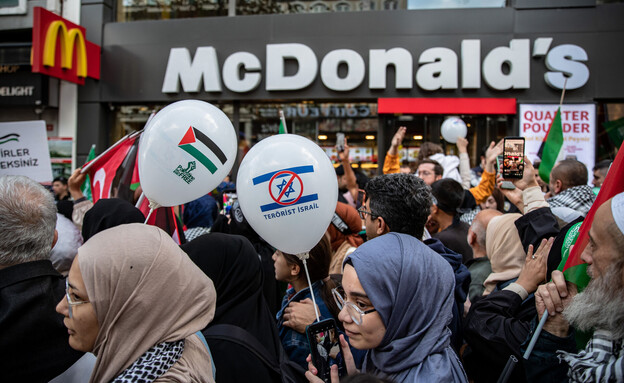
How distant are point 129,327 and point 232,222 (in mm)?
2247

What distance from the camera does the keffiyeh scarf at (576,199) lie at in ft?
11.6

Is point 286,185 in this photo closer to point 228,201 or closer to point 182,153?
point 182,153

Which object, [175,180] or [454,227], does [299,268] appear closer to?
[175,180]

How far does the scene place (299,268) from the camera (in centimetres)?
271

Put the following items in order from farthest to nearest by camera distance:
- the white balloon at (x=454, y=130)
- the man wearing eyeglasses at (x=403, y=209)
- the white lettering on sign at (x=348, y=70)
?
the white lettering on sign at (x=348, y=70)
the white balloon at (x=454, y=130)
the man wearing eyeglasses at (x=403, y=209)

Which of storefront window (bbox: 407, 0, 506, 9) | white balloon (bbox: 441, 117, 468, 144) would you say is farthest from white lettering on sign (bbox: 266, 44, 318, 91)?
white balloon (bbox: 441, 117, 468, 144)

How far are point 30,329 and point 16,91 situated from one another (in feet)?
33.3

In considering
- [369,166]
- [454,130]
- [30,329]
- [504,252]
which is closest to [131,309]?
[30,329]

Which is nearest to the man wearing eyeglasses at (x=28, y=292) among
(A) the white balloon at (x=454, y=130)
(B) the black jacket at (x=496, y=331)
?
(B) the black jacket at (x=496, y=331)

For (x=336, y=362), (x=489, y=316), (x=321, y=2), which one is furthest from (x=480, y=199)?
(x=321, y=2)

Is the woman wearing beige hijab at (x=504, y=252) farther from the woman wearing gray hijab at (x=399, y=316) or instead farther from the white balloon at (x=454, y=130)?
the white balloon at (x=454, y=130)

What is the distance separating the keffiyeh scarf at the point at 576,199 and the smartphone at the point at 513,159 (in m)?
0.75

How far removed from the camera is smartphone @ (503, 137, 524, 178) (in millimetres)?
3068

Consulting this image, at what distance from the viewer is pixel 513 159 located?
10.1 feet
